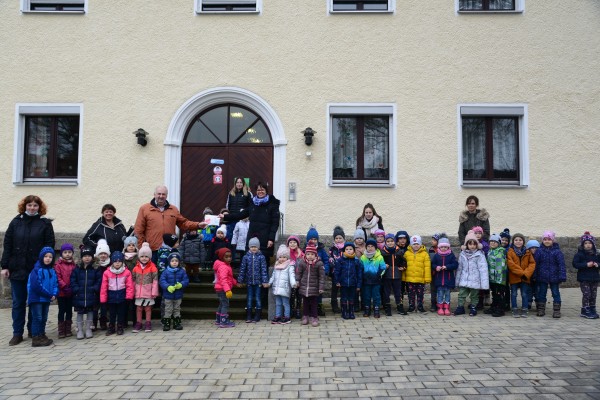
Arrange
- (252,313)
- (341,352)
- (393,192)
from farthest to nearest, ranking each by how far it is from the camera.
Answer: (393,192)
(252,313)
(341,352)

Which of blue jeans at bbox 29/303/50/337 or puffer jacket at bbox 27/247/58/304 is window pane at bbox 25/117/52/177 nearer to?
puffer jacket at bbox 27/247/58/304

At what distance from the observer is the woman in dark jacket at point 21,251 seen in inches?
243

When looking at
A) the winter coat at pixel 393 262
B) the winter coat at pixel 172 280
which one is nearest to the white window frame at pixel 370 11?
the winter coat at pixel 393 262

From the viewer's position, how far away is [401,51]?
926cm

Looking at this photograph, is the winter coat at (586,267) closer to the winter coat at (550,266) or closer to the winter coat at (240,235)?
the winter coat at (550,266)

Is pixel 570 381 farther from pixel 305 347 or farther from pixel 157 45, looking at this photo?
pixel 157 45

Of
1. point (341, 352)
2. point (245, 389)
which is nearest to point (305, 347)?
point (341, 352)

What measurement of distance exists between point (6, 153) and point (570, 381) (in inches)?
413

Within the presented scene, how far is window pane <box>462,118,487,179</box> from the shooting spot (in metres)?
9.46

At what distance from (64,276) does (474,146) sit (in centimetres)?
815

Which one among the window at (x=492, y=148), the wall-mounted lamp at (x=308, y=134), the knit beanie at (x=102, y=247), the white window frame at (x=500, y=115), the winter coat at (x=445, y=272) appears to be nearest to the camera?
the knit beanie at (x=102, y=247)

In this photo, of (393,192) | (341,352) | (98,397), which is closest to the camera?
(98,397)

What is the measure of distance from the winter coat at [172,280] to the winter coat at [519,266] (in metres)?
5.17

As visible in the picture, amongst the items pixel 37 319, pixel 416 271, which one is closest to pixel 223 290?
pixel 37 319
